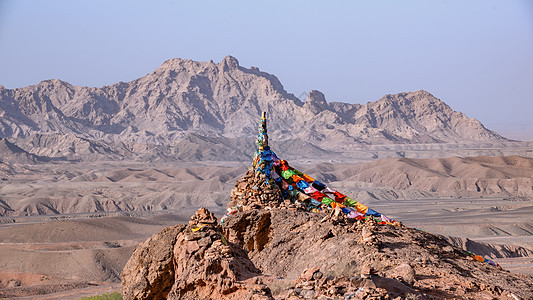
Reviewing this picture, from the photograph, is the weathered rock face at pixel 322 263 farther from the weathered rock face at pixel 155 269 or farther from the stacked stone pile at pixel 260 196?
the stacked stone pile at pixel 260 196

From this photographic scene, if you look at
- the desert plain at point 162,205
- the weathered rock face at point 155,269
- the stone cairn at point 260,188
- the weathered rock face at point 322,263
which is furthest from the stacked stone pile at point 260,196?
the desert plain at point 162,205

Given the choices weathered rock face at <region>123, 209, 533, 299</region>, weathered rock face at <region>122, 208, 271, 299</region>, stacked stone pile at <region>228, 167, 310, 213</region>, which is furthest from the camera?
Answer: stacked stone pile at <region>228, 167, 310, 213</region>

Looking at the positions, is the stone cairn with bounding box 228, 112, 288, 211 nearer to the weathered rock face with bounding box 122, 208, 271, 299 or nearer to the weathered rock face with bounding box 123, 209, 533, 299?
the weathered rock face with bounding box 123, 209, 533, 299

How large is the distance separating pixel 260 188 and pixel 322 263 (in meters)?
3.87

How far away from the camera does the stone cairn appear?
45.9 feet

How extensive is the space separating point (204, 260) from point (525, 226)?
56479 mm

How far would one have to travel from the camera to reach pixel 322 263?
10648 mm

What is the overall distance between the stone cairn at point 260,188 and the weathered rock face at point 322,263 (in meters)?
0.54

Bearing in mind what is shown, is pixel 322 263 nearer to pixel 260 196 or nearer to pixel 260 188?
pixel 260 196

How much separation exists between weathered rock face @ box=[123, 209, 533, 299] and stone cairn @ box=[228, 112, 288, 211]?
0.54 meters

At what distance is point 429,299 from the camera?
834 centimetres

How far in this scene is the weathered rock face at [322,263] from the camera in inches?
316

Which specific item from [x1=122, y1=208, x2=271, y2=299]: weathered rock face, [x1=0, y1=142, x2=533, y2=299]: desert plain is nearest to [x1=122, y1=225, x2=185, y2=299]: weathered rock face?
[x1=122, y1=208, x2=271, y2=299]: weathered rock face

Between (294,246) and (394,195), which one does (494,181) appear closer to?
(394,195)
